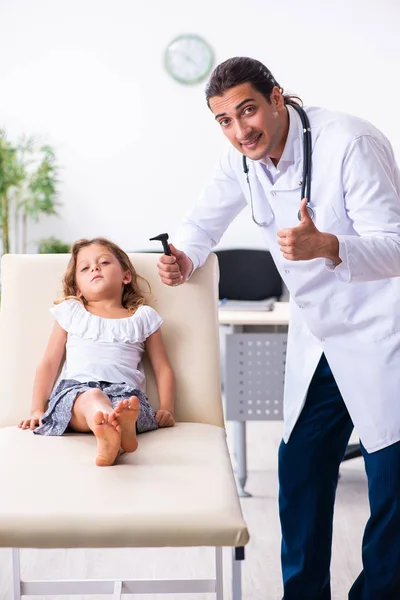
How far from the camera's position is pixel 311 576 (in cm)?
157

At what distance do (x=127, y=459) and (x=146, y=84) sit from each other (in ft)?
10.9

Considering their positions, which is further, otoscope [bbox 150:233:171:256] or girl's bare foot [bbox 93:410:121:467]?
otoscope [bbox 150:233:171:256]

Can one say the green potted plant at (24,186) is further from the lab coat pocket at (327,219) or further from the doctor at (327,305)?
the lab coat pocket at (327,219)

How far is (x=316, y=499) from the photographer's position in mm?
1564

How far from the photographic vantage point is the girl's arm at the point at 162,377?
5.34 ft

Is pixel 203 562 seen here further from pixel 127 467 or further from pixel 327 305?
pixel 327 305

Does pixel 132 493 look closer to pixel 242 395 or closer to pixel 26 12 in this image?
pixel 242 395

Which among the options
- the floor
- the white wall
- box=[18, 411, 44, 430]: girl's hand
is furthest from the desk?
the white wall

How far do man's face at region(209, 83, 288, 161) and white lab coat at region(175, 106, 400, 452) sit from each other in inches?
2.1

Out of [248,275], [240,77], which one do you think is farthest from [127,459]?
[248,275]

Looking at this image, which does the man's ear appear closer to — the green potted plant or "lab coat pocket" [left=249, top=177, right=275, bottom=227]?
"lab coat pocket" [left=249, top=177, right=275, bottom=227]

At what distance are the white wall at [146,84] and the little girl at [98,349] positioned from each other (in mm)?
2635

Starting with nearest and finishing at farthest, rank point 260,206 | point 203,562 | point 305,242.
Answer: point 305,242 → point 260,206 → point 203,562

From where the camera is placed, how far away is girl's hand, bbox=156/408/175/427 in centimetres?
162
